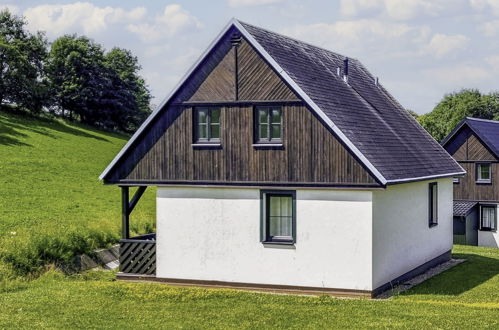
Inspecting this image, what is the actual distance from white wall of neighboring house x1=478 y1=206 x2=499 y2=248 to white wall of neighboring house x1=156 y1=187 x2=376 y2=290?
2663cm

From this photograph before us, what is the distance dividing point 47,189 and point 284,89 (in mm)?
18609

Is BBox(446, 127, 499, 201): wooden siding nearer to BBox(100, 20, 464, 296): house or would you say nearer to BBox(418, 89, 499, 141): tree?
BBox(100, 20, 464, 296): house

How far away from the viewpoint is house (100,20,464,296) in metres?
20.3

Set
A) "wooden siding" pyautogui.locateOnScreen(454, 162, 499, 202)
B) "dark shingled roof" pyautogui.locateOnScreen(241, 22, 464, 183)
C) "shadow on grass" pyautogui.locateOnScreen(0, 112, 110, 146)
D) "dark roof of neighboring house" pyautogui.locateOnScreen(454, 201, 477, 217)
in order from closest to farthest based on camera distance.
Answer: "dark shingled roof" pyautogui.locateOnScreen(241, 22, 464, 183), "dark roof of neighboring house" pyautogui.locateOnScreen(454, 201, 477, 217), "wooden siding" pyautogui.locateOnScreen(454, 162, 499, 202), "shadow on grass" pyautogui.locateOnScreen(0, 112, 110, 146)

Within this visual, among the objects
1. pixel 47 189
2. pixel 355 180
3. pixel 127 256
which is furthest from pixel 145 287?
pixel 47 189

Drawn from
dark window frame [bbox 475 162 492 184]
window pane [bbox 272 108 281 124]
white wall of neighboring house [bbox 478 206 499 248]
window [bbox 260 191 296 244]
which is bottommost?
white wall of neighboring house [bbox 478 206 499 248]

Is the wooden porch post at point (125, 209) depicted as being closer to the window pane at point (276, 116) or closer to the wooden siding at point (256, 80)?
the wooden siding at point (256, 80)

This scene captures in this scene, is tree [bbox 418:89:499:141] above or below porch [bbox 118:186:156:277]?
above

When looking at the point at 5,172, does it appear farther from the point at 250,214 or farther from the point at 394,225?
the point at 394,225

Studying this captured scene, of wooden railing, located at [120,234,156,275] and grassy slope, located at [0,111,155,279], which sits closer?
wooden railing, located at [120,234,156,275]

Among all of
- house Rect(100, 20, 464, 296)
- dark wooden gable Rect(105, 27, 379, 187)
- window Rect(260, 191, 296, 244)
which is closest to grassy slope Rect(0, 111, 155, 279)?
house Rect(100, 20, 464, 296)

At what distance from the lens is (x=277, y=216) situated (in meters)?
21.2

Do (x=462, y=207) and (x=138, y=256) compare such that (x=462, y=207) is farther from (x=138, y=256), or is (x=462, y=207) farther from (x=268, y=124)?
(x=138, y=256)

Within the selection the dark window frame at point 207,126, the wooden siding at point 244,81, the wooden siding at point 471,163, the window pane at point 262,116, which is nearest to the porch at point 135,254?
the dark window frame at point 207,126
